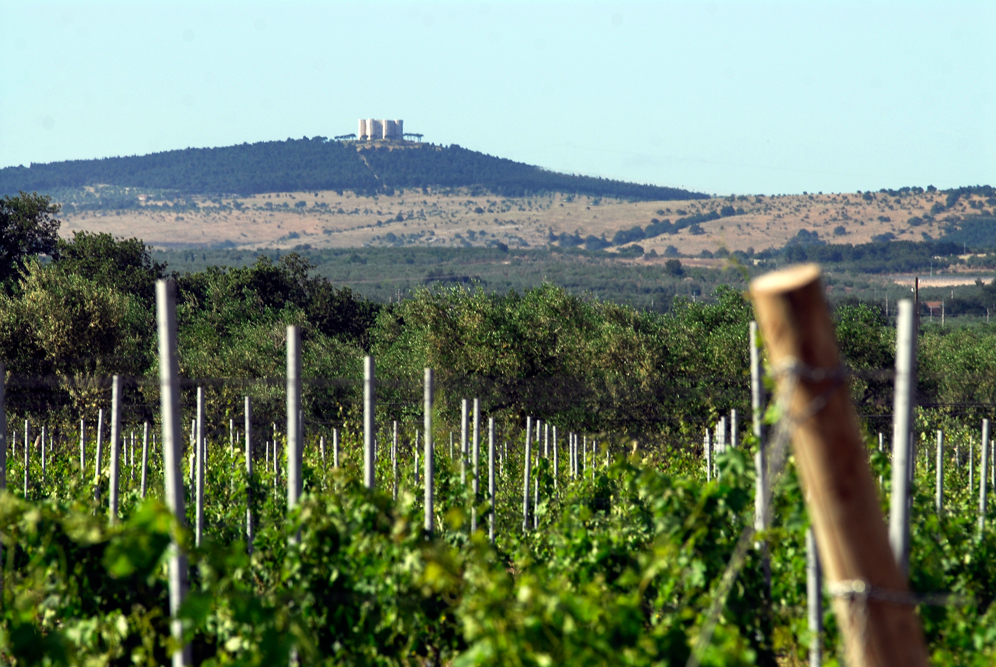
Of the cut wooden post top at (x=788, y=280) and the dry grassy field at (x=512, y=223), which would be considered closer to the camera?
the cut wooden post top at (x=788, y=280)

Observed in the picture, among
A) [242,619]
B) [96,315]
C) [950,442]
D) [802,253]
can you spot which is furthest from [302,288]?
[802,253]

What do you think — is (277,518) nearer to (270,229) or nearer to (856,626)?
(856,626)

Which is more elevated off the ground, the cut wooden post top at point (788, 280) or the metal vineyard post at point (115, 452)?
the cut wooden post top at point (788, 280)

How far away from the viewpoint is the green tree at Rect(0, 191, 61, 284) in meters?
36.9

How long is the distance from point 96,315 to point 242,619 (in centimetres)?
2483

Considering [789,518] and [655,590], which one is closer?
[789,518]

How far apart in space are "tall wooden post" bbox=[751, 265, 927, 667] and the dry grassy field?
129 metres

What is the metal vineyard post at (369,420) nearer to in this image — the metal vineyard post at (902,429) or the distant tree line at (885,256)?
the metal vineyard post at (902,429)

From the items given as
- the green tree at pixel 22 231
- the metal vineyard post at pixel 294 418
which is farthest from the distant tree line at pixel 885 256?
the metal vineyard post at pixel 294 418

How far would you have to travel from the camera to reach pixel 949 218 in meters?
132

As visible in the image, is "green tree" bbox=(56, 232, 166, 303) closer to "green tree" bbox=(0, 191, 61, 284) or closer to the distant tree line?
"green tree" bbox=(0, 191, 61, 284)

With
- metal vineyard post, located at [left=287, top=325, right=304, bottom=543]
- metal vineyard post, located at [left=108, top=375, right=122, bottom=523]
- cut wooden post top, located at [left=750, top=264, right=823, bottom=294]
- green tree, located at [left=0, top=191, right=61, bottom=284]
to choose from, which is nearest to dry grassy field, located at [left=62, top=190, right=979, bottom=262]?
green tree, located at [left=0, top=191, right=61, bottom=284]

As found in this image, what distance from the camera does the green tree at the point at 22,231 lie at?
36.9m

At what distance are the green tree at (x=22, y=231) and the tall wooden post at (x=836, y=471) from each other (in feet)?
126
